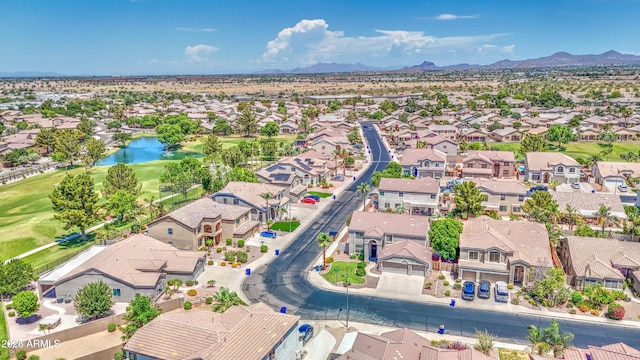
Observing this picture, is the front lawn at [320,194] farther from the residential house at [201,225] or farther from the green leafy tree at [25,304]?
the green leafy tree at [25,304]

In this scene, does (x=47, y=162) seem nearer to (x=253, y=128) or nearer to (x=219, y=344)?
(x=253, y=128)

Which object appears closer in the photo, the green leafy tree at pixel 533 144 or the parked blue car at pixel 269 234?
the parked blue car at pixel 269 234

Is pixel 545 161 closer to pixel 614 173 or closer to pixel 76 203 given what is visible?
pixel 614 173

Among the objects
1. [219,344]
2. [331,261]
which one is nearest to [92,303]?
[219,344]

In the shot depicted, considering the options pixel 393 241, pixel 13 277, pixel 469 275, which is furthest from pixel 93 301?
pixel 469 275

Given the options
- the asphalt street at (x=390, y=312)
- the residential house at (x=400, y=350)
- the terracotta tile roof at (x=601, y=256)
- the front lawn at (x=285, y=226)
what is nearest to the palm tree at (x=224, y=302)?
the asphalt street at (x=390, y=312)

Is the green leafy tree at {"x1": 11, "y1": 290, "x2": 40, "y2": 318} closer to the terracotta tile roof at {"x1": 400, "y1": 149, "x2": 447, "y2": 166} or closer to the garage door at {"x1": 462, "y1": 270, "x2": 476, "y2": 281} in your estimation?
the garage door at {"x1": 462, "y1": 270, "x2": 476, "y2": 281}
